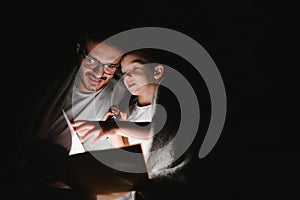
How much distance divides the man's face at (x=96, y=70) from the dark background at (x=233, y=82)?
0.21ft

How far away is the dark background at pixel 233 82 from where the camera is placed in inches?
44.0

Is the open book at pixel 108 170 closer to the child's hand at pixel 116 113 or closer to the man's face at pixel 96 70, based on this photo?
the child's hand at pixel 116 113

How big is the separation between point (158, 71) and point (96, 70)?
0.17 metres

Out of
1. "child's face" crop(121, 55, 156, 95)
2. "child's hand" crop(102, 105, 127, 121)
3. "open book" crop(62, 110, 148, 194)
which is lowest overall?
"open book" crop(62, 110, 148, 194)

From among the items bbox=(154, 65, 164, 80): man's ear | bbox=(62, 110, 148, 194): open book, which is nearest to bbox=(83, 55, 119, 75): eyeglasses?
bbox=(154, 65, 164, 80): man's ear

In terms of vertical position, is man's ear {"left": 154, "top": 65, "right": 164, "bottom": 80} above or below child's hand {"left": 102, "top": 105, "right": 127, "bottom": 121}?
above

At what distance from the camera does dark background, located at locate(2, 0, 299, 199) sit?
1118mm

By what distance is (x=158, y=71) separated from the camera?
3.63 ft

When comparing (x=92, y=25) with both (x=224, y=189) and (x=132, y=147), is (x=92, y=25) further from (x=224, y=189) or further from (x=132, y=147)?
(x=224, y=189)

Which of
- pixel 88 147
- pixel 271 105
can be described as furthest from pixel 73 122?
pixel 271 105

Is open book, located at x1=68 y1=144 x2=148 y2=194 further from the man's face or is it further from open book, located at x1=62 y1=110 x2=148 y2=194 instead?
the man's face

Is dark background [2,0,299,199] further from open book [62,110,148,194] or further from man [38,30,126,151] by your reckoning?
open book [62,110,148,194]

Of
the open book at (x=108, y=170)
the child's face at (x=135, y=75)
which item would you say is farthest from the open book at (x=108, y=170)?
the child's face at (x=135, y=75)

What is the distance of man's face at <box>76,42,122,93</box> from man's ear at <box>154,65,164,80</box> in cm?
11
